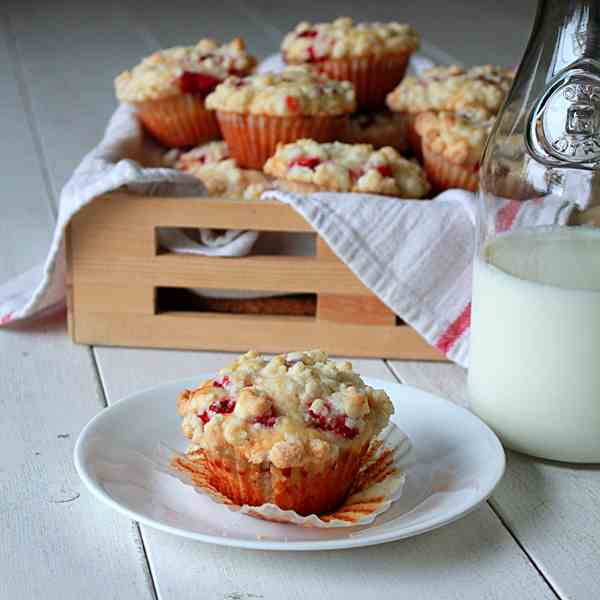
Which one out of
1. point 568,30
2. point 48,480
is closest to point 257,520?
point 48,480

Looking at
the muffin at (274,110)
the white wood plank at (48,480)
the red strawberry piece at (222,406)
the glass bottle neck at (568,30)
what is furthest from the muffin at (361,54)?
the red strawberry piece at (222,406)

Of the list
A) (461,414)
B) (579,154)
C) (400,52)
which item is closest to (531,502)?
(461,414)

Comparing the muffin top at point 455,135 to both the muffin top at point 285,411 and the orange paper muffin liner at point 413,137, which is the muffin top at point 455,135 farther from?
the muffin top at point 285,411

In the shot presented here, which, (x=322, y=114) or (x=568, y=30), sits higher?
(x=568, y=30)

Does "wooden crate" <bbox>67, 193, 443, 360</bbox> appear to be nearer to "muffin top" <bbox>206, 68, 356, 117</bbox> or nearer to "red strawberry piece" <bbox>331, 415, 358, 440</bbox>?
"muffin top" <bbox>206, 68, 356, 117</bbox>

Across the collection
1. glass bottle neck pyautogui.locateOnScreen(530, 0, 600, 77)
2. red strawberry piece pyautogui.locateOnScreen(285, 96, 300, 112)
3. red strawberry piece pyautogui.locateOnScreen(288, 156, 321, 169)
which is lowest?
red strawberry piece pyautogui.locateOnScreen(288, 156, 321, 169)

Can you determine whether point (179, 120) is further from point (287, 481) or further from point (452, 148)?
point (287, 481)

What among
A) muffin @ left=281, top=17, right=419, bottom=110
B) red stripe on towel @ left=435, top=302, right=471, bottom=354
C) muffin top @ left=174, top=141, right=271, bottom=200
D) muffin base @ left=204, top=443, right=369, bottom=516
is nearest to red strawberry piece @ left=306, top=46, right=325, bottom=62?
muffin @ left=281, top=17, right=419, bottom=110
